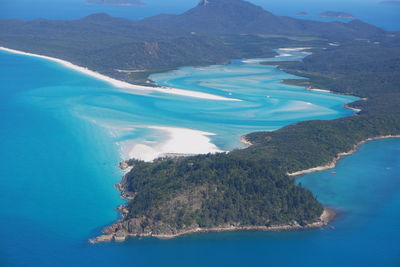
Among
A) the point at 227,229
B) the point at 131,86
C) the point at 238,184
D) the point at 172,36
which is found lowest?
the point at 227,229

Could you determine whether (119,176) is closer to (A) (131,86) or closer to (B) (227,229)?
(B) (227,229)

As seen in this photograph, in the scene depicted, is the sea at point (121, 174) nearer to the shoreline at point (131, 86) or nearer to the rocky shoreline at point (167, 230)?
the rocky shoreline at point (167, 230)

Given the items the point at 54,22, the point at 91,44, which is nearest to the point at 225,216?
the point at 91,44

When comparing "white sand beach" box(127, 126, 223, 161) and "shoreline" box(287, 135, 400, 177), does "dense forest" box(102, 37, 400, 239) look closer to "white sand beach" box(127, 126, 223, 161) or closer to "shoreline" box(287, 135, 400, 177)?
"shoreline" box(287, 135, 400, 177)

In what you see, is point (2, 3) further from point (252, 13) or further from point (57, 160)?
point (252, 13)

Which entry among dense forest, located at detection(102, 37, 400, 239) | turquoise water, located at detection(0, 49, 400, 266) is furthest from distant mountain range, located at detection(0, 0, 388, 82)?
dense forest, located at detection(102, 37, 400, 239)

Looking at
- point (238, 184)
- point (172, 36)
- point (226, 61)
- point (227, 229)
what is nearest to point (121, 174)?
point (238, 184)

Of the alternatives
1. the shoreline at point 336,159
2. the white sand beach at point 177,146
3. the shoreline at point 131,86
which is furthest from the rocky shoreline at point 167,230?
the shoreline at point 131,86
